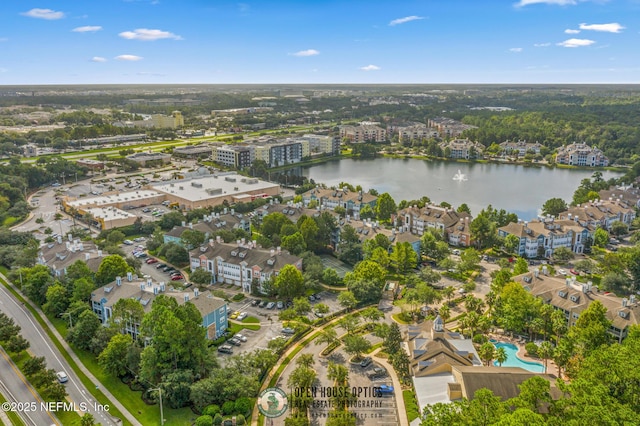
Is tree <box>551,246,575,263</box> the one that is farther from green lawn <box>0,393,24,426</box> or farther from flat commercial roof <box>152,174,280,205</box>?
green lawn <box>0,393,24,426</box>

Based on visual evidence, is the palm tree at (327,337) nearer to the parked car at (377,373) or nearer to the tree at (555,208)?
the parked car at (377,373)

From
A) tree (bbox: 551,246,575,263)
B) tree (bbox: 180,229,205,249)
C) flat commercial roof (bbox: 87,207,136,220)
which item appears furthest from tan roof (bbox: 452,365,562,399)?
flat commercial roof (bbox: 87,207,136,220)

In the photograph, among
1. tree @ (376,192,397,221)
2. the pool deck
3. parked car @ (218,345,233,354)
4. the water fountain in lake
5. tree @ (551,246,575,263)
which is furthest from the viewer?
the water fountain in lake

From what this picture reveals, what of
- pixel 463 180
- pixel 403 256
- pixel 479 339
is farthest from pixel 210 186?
pixel 479 339

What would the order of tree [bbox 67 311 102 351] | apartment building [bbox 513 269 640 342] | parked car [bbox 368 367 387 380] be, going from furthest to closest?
apartment building [bbox 513 269 640 342] < tree [bbox 67 311 102 351] < parked car [bbox 368 367 387 380]

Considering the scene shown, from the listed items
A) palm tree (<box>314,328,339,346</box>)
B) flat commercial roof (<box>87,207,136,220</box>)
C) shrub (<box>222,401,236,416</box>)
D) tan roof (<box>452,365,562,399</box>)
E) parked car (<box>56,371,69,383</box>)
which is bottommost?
parked car (<box>56,371,69,383</box>)

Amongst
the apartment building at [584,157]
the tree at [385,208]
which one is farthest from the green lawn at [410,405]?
the apartment building at [584,157]

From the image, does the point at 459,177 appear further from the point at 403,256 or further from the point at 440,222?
the point at 403,256
